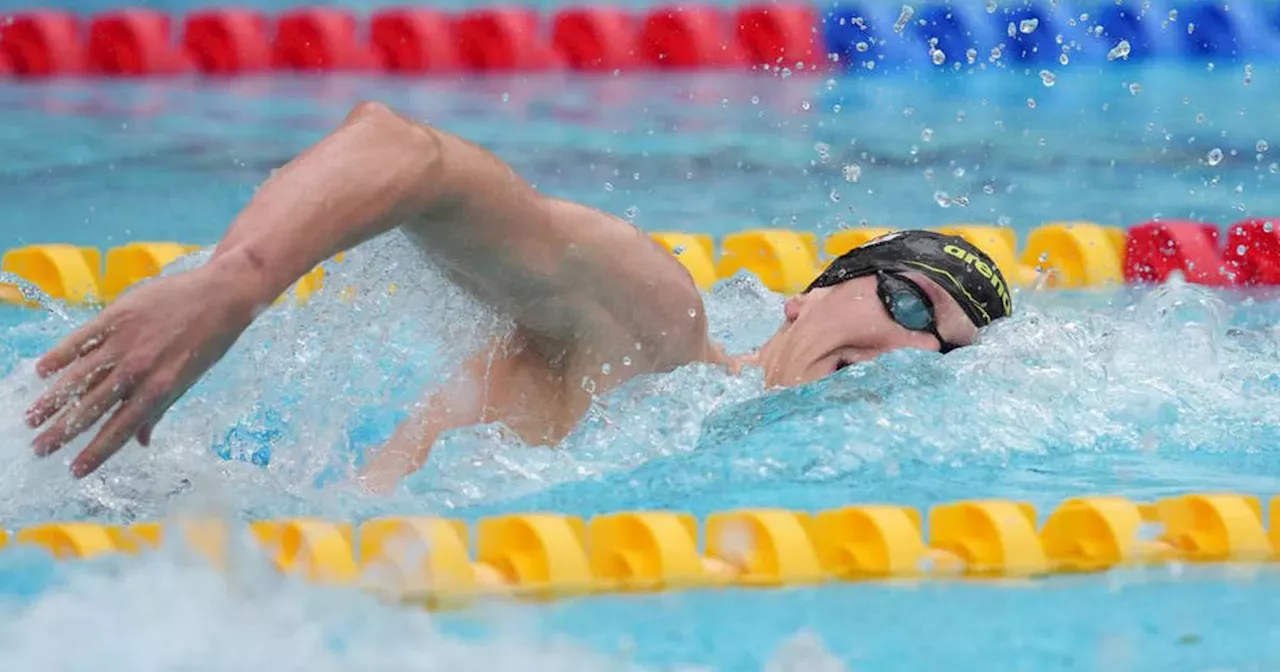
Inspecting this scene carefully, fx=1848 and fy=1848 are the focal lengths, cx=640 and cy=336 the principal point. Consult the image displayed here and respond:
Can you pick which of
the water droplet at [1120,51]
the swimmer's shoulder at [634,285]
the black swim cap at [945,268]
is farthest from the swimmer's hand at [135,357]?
the water droplet at [1120,51]

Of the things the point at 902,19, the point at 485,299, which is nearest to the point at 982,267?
the point at 485,299

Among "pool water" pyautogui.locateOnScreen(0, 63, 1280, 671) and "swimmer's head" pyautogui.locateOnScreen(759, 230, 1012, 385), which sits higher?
"swimmer's head" pyautogui.locateOnScreen(759, 230, 1012, 385)

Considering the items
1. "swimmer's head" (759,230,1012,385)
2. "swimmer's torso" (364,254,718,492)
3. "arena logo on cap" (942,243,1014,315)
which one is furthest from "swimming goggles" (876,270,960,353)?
"swimmer's torso" (364,254,718,492)

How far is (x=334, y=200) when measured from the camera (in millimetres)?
1742

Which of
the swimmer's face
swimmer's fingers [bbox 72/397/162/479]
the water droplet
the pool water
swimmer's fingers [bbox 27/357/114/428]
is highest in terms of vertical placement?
the water droplet

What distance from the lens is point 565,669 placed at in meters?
1.91

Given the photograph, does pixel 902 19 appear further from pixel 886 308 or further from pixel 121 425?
pixel 121 425

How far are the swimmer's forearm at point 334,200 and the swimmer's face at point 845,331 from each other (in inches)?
36.2

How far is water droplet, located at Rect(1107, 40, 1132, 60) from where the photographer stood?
7312 mm

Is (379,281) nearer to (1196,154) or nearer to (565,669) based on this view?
(565,669)

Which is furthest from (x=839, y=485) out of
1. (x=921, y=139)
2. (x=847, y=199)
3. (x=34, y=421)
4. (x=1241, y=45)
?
(x=1241, y=45)

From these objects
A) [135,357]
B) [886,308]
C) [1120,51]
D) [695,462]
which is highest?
[1120,51]

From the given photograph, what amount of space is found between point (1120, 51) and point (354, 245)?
6.04 metres

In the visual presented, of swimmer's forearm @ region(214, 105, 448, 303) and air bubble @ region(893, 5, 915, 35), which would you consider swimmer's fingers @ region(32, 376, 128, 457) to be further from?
air bubble @ region(893, 5, 915, 35)
